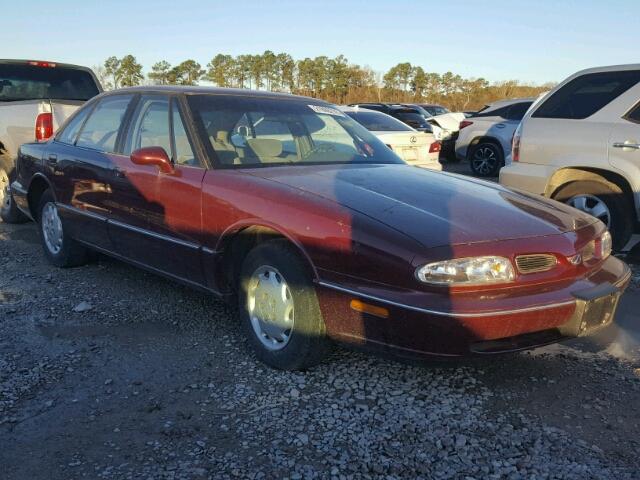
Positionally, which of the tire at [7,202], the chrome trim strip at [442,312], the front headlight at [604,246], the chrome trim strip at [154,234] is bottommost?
the tire at [7,202]

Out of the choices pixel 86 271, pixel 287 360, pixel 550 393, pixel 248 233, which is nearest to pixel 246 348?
pixel 287 360

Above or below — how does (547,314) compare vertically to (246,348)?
above

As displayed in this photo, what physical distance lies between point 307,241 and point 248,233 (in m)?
0.55

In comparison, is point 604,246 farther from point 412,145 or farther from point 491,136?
point 491,136

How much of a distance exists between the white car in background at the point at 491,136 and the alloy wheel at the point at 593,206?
7080mm

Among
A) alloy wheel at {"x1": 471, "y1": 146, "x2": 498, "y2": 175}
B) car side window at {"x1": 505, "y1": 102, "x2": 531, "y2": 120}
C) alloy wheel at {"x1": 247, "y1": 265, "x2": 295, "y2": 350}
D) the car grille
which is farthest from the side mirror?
car side window at {"x1": 505, "y1": 102, "x2": 531, "y2": 120}

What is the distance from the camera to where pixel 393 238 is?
294 centimetres

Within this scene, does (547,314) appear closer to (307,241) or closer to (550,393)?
(550,393)

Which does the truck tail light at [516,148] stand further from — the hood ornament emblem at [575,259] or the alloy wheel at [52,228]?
the alloy wheel at [52,228]

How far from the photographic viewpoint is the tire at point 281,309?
10.7ft

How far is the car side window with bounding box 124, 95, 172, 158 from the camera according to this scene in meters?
4.32

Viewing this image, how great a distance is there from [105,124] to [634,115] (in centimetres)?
462

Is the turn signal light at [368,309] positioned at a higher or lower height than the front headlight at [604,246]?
lower

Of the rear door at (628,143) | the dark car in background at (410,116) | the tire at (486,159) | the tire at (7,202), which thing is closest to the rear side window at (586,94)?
the rear door at (628,143)
